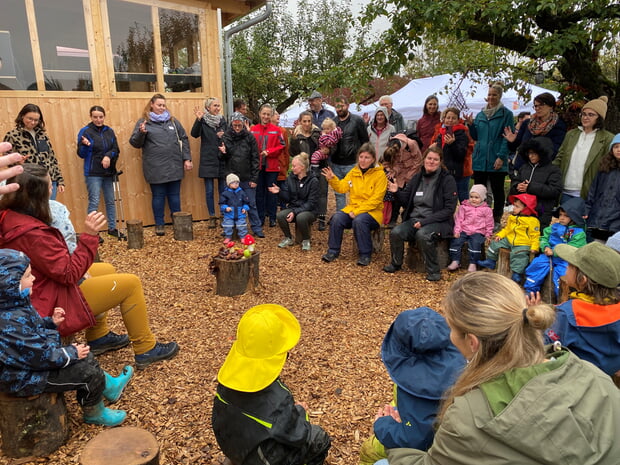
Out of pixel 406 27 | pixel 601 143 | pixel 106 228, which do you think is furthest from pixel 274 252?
pixel 601 143

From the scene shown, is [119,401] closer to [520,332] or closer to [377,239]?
[520,332]

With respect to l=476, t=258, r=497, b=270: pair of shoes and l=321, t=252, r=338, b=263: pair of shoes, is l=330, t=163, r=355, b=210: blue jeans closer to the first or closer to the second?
l=321, t=252, r=338, b=263: pair of shoes

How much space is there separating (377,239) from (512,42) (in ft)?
10.5

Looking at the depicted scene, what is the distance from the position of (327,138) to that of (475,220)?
2.76 m

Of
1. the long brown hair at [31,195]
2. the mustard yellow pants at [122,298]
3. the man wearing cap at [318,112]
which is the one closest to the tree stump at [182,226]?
the man wearing cap at [318,112]

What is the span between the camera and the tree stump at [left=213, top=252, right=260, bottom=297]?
4906 mm

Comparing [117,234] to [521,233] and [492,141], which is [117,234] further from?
[492,141]

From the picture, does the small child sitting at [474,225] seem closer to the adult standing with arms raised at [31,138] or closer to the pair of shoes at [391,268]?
the pair of shoes at [391,268]

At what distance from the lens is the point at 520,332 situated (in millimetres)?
1499

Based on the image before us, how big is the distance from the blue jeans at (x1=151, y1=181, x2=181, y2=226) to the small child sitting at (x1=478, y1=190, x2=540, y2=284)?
5.08 m

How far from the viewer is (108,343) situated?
3.81 meters

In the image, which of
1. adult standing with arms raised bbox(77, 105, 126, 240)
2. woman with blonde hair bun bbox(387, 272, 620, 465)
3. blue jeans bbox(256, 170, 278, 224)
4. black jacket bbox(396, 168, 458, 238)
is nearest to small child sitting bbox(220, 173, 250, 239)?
blue jeans bbox(256, 170, 278, 224)

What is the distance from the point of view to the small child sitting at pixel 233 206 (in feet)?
22.1

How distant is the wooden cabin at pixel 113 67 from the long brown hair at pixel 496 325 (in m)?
7.02
